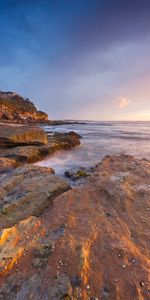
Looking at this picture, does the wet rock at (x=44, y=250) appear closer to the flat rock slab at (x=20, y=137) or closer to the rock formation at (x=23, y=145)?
the rock formation at (x=23, y=145)

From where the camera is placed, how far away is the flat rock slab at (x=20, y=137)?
343 inches

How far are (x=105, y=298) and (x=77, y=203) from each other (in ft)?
6.04

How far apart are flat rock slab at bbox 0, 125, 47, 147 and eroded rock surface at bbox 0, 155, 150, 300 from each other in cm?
590

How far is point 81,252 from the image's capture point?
225 cm

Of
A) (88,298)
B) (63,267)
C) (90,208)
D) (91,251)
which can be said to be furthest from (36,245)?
(90,208)

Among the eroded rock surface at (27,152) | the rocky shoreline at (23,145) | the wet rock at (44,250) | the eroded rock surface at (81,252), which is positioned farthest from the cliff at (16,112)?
the wet rock at (44,250)

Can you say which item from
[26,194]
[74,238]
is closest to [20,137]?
[26,194]

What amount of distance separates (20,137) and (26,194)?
584 cm

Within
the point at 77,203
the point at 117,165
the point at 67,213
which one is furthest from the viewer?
the point at 117,165

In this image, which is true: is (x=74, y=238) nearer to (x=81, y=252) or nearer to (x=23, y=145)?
(x=81, y=252)

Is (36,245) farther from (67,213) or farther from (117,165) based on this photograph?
(117,165)

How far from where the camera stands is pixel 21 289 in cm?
182

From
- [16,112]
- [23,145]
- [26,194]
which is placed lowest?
[26,194]

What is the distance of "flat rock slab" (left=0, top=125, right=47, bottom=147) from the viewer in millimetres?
8703
